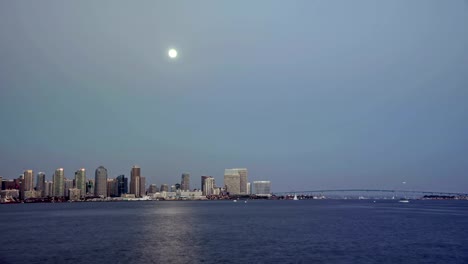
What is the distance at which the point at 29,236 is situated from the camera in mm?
84188

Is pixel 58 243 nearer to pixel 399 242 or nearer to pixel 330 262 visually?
pixel 330 262

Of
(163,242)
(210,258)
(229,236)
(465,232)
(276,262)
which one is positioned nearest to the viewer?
(276,262)

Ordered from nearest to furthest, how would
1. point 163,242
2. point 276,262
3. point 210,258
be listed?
1. point 276,262
2. point 210,258
3. point 163,242

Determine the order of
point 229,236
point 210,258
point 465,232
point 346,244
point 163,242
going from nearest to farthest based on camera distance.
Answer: point 210,258 → point 346,244 → point 163,242 → point 229,236 → point 465,232

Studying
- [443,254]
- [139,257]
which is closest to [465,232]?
[443,254]

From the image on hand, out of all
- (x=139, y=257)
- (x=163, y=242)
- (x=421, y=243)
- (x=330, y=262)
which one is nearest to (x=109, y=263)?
(x=139, y=257)

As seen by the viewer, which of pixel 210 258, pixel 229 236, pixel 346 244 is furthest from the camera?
pixel 229 236

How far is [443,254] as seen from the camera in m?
59.0

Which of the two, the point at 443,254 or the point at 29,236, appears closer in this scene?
the point at 443,254

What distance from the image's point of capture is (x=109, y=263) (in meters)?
52.7

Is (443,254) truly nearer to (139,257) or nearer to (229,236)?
(229,236)

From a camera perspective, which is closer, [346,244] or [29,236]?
[346,244]

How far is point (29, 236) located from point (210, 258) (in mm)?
47339

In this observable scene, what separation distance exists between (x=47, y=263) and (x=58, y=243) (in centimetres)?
1995
